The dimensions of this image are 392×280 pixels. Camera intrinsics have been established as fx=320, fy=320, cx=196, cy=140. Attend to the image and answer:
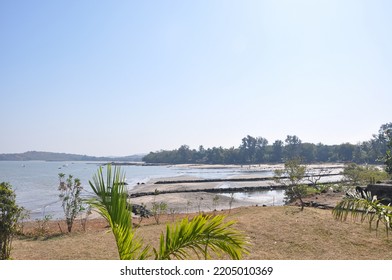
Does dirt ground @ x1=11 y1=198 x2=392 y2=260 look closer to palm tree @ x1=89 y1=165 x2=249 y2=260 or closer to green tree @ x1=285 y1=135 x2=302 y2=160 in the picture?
palm tree @ x1=89 y1=165 x2=249 y2=260

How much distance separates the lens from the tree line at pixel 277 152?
9044 cm

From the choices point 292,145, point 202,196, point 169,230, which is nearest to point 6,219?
point 169,230

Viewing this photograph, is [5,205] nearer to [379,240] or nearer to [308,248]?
[308,248]

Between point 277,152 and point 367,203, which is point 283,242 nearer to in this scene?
point 367,203

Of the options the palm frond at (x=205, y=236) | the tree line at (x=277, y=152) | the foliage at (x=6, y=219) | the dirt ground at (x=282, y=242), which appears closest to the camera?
the palm frond at (x=205, y=236)

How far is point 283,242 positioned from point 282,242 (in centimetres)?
3

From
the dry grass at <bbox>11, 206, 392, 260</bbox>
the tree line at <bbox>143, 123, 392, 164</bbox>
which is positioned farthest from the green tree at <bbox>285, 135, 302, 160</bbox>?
the dry grass at <bbox>11, 206, 392, 260</bbox>

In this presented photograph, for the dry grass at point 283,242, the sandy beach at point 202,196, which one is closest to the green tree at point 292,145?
the sandy beach at point 202,196

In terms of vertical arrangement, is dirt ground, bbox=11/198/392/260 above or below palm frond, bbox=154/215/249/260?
below

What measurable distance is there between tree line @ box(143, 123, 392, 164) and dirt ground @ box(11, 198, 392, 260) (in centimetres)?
7899

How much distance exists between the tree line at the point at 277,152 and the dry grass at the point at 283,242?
79000 mm

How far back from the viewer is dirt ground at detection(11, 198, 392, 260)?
7703 mm

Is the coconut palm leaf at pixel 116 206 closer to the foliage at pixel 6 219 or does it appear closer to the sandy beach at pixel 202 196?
the foliage at pixel 6 219

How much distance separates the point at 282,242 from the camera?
28.1 feet
